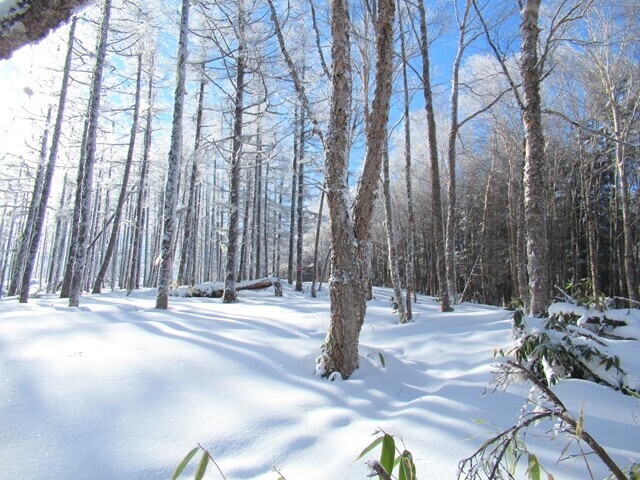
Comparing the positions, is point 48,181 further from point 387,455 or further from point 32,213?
point 387,455

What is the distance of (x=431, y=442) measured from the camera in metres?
2.05

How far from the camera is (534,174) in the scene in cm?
407

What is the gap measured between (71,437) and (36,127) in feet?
51.0

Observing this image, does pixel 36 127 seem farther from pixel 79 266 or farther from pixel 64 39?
pixel 79 266

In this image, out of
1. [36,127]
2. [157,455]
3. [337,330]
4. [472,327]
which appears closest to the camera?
[157,455]

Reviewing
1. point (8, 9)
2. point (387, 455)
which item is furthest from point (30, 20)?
point (387, 455)

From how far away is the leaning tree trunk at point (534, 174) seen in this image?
3984mm

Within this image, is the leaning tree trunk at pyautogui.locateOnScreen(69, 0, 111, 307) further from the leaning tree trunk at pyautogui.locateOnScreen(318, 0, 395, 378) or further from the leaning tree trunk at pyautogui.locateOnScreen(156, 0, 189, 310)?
the leaning tree trunk at pyautogui.locateOnScreen(318, 0, 395, 378)

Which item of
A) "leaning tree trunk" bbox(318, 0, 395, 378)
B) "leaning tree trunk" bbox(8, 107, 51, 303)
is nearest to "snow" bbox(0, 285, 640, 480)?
"leaning tree trunk" bbox(318, 0, 395, 378)

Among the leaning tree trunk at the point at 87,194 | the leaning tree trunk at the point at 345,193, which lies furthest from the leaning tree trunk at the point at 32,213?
the leaning tree trunk at the point at 345,193

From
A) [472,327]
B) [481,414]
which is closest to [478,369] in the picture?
[481,414]

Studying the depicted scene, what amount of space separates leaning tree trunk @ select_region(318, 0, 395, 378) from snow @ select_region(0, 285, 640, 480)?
0.36 metres

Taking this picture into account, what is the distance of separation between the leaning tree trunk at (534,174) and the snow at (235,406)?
35.8 inches

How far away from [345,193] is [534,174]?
2.40 m
